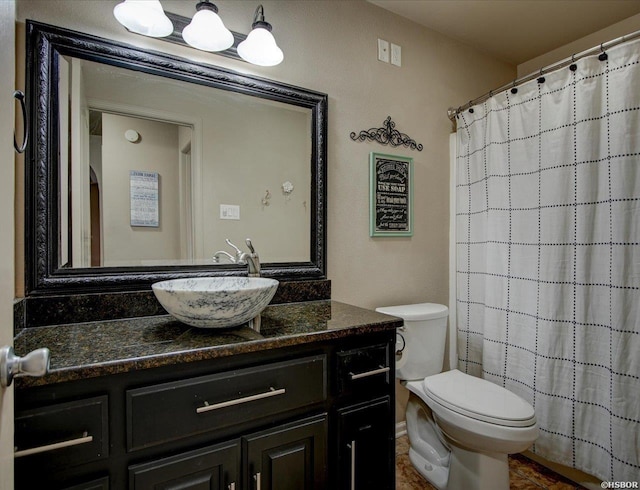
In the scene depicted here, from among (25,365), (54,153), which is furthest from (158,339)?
(54,153)

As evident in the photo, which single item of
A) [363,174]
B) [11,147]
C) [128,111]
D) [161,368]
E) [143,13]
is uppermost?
[143,13]

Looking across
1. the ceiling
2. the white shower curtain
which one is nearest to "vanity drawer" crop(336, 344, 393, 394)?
the white shower curtain

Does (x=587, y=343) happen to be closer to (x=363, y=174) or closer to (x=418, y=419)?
(x=418, y=419)

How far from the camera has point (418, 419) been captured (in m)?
1.88

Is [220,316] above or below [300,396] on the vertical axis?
above

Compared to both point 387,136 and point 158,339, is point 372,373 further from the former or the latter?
point 387,136

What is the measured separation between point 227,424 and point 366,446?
20.9 inches

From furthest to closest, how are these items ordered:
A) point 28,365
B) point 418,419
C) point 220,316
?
point 418,419 < point 220,316 < point 28,365

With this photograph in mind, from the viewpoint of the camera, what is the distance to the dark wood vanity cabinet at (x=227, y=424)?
0.80 m

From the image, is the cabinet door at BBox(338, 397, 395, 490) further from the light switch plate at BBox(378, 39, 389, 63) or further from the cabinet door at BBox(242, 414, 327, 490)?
the light switch plate at BBox(378, 39, 389, 63)

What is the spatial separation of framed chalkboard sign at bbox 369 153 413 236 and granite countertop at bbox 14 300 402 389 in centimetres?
73

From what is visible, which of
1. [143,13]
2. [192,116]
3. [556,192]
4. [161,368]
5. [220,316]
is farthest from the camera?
[556,192]

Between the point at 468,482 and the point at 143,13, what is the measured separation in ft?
7.53

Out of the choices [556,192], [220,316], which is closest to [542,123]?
[556,192]
